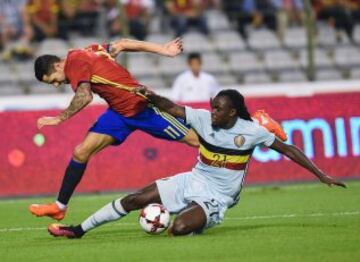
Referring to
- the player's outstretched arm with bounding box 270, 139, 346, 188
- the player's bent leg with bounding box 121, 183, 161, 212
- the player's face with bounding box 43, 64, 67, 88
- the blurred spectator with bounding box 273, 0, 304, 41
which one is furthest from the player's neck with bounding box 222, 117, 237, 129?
the blurred spectator with bounding box 273, 0, 304, 41

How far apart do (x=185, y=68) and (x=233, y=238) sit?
11.0m

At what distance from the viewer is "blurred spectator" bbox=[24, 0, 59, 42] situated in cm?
2027

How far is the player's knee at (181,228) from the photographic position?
10.1 meters

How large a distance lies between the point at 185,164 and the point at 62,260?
7.82 metres

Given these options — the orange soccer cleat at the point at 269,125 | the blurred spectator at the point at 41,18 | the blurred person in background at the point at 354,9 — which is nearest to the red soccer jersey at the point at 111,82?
the orange soccer cleat at the point at 269,125

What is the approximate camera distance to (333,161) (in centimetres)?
1677

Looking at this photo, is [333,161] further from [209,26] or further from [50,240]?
[50,240]

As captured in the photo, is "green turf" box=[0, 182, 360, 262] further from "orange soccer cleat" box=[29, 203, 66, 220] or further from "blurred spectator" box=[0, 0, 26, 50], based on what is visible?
"blurred spectator" box=[0, 0, 26, 50]

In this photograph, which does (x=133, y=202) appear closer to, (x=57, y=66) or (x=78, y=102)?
(x=78, y=102)

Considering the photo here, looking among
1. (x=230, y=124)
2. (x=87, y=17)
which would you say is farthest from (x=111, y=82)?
(x=87, y=17)

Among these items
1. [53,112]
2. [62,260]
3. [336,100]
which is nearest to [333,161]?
[336,100]

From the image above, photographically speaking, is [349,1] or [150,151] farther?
[349,1]

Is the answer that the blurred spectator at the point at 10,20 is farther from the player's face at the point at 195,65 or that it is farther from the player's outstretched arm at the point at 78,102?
the player's outstretched arm at the point at 78,102

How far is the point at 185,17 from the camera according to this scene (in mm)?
21141
